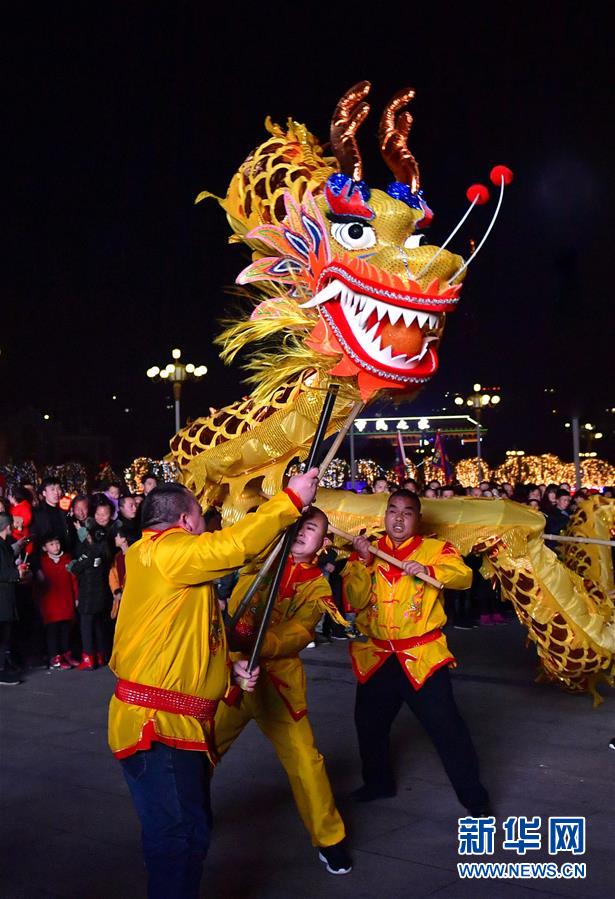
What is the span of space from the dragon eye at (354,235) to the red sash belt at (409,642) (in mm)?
1823

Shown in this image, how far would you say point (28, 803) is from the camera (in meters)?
5.07

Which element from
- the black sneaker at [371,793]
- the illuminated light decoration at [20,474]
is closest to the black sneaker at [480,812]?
the black sneaker at [371,793]

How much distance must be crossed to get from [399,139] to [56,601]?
546 centimetres

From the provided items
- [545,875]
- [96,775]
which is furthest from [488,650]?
[545,875]

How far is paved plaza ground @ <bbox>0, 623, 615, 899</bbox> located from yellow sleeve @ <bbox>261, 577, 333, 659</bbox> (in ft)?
2.89

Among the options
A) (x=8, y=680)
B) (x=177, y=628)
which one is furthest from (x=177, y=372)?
(x=177, y=628)

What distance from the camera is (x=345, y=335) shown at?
14.1ft

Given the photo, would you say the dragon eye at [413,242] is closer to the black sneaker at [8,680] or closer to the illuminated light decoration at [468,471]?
the black sneaker at [8,680]

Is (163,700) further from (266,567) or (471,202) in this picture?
(471,202)

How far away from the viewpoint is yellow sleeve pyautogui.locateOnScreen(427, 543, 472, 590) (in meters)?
4.79

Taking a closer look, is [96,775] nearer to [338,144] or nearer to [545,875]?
[545,875]

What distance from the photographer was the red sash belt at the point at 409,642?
4805mm

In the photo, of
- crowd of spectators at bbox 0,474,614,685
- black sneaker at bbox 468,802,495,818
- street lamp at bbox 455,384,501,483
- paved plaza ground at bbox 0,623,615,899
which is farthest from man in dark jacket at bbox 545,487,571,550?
street lamp at bbox 455,384,501,483

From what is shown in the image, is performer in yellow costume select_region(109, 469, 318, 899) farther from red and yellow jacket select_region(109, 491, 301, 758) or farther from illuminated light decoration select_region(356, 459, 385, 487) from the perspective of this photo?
illuminated light decoration select_region(356, 459, 385, 487)
